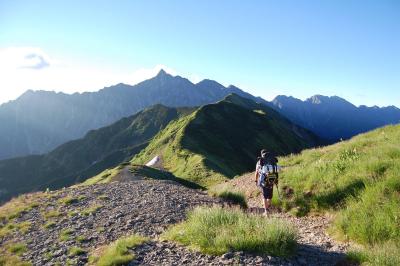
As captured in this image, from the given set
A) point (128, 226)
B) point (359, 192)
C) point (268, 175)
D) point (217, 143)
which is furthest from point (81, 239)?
point (217, 143)

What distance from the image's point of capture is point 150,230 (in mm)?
16875

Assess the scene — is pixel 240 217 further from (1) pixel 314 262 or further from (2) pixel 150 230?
(2) pixel 150 230

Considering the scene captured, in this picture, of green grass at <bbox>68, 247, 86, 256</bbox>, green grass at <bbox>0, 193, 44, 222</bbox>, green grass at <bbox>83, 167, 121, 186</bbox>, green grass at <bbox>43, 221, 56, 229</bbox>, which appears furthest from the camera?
green grass at <bbox>83, 167, 121, 186</bbox>

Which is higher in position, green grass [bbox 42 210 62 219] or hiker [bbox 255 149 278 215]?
hiker [bbox 255 149 278 215]

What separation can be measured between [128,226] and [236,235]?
685cm

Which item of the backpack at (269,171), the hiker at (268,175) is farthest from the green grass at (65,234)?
the backpack at (269,171)

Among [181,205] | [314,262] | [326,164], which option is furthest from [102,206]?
[314,262]

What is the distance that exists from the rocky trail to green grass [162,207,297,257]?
1.08 ft

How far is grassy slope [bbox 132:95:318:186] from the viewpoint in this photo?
296 feet

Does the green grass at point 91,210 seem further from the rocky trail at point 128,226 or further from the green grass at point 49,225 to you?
the green grass at point 49,225

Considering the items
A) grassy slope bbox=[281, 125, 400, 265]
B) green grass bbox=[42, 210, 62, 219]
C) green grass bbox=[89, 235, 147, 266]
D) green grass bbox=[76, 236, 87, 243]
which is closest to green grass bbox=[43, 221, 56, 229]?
green grass bbox=[42, 210, 62, 219]

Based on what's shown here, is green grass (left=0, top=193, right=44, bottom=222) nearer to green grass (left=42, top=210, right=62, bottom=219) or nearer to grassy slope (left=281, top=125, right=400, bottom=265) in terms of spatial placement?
green grass (left=42, top=210, right=62, bottom=219)

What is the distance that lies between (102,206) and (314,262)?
13663 millimetres

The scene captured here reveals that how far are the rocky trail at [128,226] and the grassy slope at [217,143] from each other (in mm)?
47965
